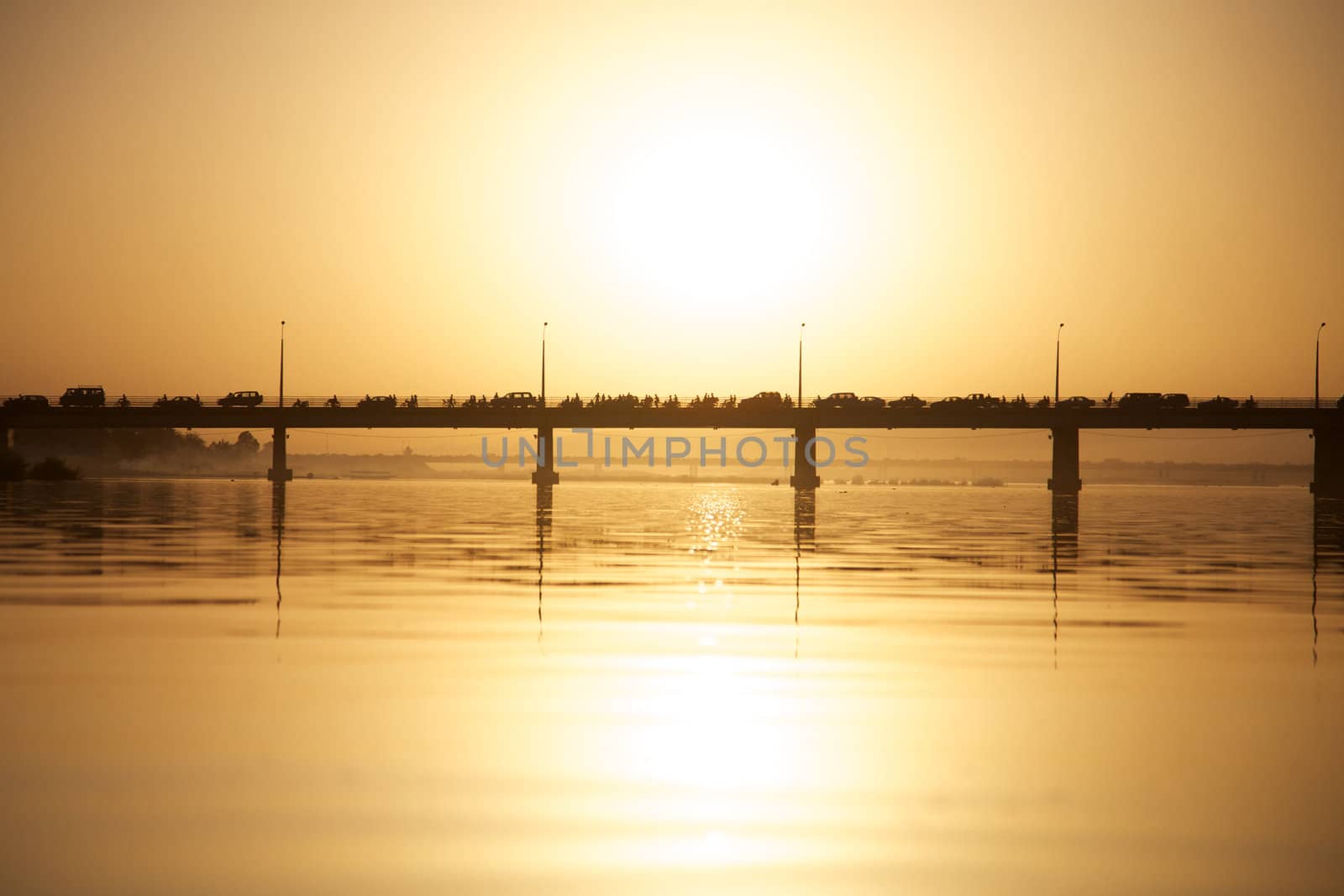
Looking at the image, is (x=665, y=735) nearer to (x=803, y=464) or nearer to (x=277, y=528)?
(x=277, y=528)

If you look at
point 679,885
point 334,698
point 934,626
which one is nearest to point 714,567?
point 934,626

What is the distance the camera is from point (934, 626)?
1712cm

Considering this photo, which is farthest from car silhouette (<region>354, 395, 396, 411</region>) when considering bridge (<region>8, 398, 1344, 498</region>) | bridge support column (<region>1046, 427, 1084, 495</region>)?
bridge support column (<region>1046, 427, 1084, 495</region>)

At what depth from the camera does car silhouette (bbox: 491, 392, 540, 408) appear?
138125mm

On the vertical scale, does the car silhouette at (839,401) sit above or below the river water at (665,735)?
above

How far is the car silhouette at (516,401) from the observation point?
13812 cm

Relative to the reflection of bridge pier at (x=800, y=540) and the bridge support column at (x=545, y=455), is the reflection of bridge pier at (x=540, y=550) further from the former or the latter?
the bridge support column at (x=545, y=455)

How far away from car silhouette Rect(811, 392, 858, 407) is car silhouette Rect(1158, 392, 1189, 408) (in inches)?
1138

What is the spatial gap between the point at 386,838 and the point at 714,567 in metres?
20.3

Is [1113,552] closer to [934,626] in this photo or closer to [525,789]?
[934,626]

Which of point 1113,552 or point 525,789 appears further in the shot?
point 1113,552

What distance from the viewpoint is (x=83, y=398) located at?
134 metres

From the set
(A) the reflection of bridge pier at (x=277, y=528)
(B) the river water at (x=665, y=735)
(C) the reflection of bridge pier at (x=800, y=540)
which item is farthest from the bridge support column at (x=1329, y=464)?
(B) the river water at (x=665, y=735)

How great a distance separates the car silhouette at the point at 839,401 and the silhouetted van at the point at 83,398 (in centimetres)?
7284
